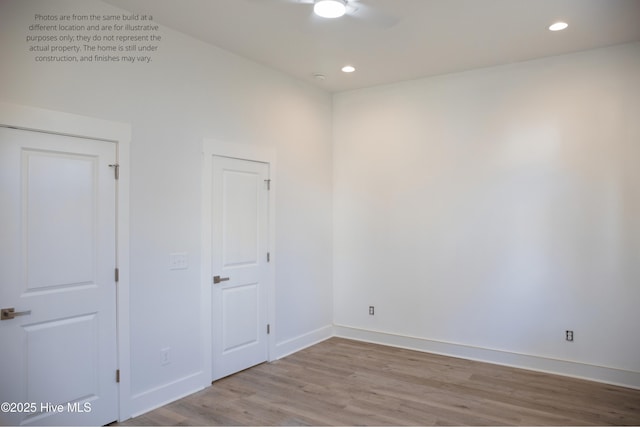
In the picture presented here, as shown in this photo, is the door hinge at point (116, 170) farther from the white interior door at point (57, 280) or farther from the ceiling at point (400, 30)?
the ceiling at point (400, 30)

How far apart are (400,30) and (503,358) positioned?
3.35 meters

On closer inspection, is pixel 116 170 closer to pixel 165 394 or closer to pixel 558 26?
pixel 165 394

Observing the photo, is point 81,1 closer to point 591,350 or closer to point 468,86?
point 468,86

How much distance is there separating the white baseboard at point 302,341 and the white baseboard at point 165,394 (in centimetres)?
98

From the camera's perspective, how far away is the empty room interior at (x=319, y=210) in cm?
278

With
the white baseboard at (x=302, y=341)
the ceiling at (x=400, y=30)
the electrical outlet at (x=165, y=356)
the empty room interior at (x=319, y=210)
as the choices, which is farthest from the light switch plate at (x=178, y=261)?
the ceiling at (x=400, y=30)

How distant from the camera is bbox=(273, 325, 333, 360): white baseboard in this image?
454cm

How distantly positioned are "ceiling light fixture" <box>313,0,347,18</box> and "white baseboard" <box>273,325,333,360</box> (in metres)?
3.26

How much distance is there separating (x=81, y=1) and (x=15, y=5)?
0.43m

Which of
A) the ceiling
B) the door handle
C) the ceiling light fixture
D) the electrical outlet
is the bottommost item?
the electrical outlet

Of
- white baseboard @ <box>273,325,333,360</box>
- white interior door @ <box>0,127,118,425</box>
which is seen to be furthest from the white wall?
white interior door @ <box>0,127,118,425</box>

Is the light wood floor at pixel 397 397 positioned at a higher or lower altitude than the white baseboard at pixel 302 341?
lower

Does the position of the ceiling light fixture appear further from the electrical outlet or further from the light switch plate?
the electrical outlet

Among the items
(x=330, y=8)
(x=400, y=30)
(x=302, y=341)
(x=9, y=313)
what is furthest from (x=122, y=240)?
(x=400, y=30)
